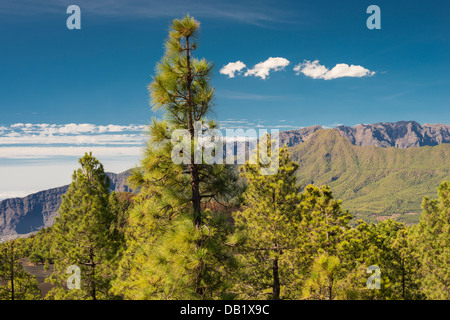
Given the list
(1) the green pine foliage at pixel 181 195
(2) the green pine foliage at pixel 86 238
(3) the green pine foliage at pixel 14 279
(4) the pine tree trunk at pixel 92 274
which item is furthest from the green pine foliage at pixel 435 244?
(3) the green pine foliage at pixel 14 279

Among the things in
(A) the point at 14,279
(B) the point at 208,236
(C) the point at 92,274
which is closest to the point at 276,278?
(B) the point at 208,236

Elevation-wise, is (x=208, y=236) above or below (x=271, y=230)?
above

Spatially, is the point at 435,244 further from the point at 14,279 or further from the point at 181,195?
the point at 14,279

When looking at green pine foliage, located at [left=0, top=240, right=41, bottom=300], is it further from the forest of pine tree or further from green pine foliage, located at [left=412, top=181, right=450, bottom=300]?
green pine foliage, located at [left=412, top=181, right=450, bottom=300]

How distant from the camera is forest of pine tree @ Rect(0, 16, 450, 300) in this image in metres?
7.14

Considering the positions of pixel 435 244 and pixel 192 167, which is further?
pixel 435 244

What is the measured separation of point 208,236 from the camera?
7059mm

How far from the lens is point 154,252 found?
6.92m

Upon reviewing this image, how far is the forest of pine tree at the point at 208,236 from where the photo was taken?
7.14m

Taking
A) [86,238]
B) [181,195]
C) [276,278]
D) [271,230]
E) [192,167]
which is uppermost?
[192,167]

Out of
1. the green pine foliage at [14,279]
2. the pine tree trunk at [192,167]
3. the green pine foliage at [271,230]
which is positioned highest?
the pine tree trunk at [192,167]

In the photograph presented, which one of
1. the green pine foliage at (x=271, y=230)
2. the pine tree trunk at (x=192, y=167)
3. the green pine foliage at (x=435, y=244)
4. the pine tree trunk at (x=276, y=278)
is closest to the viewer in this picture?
the pine tree trunk at (x=192, y=167)

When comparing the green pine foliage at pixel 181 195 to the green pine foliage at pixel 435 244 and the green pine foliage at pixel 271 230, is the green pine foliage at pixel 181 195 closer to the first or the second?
the green pine foliage at pixel 271 230
